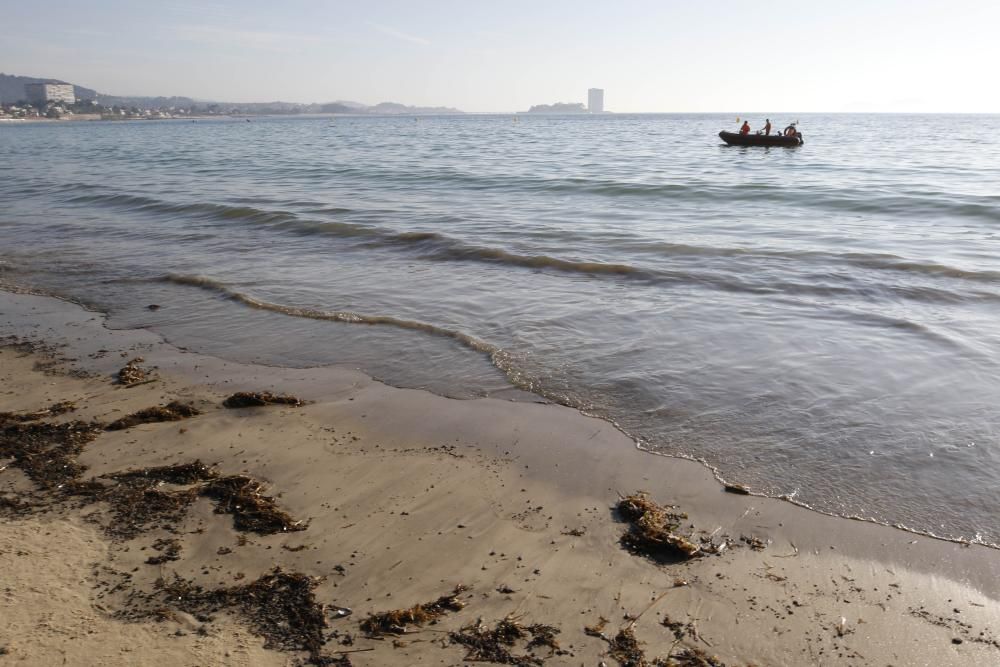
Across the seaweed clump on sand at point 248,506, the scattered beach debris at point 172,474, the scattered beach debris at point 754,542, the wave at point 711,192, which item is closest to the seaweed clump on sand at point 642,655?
the scattered beach debris at point 754,542

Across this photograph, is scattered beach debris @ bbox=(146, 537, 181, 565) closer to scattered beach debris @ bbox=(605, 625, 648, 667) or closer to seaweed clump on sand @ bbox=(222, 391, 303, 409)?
seaweed clump on sand @ bbox=(222, 391, 303, 409)

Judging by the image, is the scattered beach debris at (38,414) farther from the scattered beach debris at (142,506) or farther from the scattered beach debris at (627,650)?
the scattered beach debris at (627,650)

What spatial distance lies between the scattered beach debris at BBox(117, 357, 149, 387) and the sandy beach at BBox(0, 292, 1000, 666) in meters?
0.67

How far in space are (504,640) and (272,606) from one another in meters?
1.10

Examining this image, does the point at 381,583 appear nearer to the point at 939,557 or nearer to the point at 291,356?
the point at 939,557

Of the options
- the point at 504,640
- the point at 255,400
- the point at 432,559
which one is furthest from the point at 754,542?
the point at 255,400

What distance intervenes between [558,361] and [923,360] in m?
3.65

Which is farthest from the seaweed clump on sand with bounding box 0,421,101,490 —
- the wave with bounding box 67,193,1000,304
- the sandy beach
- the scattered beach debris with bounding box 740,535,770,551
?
the wave with bounding box 67,193,1000,304

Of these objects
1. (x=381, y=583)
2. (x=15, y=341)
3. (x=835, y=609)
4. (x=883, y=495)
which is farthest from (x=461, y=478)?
(x=15, y=341)

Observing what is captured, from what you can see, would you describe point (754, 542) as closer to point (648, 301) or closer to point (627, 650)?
point (627, 650)

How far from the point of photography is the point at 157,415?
534cm

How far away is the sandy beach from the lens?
3.06 m

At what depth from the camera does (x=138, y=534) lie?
3750mm

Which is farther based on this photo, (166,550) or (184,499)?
(184,499)
